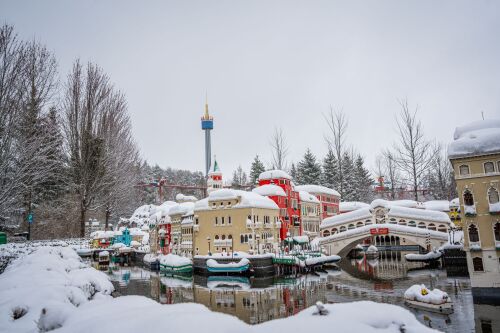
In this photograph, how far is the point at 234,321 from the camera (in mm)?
5711

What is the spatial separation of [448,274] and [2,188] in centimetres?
3520

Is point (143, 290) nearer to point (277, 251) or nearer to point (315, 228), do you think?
point (277, 251)

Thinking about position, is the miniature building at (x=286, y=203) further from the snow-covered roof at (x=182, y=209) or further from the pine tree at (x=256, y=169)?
the pine tree at (x=256, y=169)

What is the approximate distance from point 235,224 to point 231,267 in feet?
18.9

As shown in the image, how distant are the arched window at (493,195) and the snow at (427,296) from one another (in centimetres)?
622

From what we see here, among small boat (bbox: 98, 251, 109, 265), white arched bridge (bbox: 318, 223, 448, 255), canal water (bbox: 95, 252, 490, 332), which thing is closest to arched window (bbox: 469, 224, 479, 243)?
canal water (bbox: 95, 252, 490, 332)

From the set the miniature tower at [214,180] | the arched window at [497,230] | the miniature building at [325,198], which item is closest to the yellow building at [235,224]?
the miniature tower at [214,180]

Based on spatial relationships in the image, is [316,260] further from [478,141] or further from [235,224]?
[478,141]

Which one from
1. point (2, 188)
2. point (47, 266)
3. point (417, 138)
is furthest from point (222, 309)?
point (417, 138)

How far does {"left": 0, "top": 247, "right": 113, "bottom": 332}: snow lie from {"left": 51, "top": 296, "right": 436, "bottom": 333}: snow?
784 mm

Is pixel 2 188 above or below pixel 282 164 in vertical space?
below

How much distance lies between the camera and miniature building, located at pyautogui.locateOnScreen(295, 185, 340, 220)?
61.5 metres

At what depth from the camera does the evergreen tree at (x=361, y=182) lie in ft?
250

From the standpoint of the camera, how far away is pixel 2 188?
62.9ft
